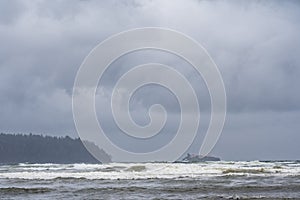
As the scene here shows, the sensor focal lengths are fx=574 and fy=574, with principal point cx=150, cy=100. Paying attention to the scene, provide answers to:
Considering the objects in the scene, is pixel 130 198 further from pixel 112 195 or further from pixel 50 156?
pixel 50 156

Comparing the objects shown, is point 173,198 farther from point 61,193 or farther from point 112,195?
point 61,193

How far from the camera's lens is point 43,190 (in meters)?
31.9

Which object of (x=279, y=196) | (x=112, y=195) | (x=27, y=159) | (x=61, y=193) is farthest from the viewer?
(x=27, y=159)

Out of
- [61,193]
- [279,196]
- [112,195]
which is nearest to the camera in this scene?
[279,196]

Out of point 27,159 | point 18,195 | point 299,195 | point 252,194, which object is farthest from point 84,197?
point 27,159

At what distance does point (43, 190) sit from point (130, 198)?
25.2ft

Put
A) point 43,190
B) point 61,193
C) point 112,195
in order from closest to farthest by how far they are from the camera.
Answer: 1. point 112,195
2. point 61,193
3. point 43,190

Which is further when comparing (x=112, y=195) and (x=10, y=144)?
(x=10, y=144)

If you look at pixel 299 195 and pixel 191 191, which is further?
pixel 191 191

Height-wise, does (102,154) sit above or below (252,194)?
above

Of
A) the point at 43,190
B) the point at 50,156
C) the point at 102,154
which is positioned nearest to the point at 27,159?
the point at 50,156

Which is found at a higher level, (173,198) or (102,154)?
(102,154)

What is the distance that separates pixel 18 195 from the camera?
29516mm

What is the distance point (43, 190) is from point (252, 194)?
11814 millimetres
